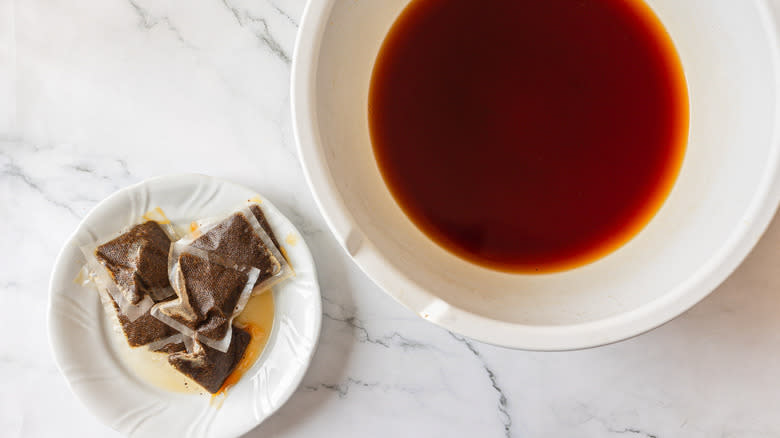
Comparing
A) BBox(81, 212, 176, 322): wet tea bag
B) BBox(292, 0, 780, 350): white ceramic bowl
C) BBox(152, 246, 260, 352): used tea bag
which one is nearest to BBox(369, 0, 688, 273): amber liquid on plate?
BBox(292, 0, 780, 350): white ceramic bowl

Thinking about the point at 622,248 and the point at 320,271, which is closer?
the point at 622,248

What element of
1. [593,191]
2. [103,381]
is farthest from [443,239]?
[103,381]

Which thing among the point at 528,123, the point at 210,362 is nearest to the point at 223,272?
the point at 210,362

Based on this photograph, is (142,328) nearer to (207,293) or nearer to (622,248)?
(207,293)

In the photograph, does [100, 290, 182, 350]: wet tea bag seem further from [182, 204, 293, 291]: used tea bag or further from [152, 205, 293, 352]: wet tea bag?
[182, 204, 293, 291]: used tea bag

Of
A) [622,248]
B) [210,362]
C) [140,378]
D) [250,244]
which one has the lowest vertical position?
[140,378]

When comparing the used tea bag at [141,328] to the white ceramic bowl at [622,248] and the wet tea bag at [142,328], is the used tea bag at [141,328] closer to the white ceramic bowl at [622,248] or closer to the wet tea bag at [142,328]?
the wet tea bag at [142,328]

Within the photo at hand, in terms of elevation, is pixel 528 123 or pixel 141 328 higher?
pixel 528 123
